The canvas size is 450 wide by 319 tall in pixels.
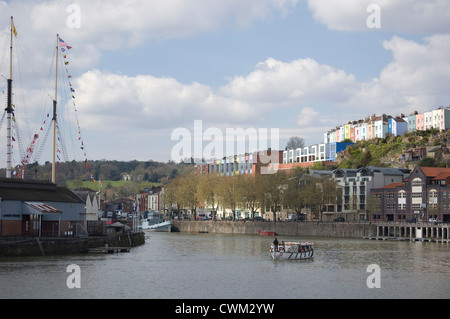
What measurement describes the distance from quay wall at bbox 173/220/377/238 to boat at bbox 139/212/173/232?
3763 millimetres

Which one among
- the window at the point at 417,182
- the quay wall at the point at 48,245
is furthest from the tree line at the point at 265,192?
the quay wall at the point at 48,245

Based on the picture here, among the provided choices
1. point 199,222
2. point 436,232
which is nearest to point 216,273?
point 436,232

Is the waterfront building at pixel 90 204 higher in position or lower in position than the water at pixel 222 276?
higher

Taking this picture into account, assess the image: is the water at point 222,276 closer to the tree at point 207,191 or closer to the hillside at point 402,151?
the hillside at point 402,151

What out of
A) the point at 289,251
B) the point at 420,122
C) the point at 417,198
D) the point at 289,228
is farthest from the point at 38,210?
the point at 420,122

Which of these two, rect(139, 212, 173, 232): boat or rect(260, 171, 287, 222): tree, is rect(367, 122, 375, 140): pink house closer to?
rect(260, 171, 287, 222): tree

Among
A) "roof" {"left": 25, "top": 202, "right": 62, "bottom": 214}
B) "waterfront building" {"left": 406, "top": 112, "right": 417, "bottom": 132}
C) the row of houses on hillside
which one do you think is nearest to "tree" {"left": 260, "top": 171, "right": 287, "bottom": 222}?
the row of houses on hillside

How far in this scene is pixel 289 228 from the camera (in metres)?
141

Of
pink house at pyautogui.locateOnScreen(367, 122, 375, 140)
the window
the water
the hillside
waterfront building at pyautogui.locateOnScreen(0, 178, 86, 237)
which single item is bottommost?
the water

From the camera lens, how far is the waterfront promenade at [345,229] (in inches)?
4567

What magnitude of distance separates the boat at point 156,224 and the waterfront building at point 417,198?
57.9 metres

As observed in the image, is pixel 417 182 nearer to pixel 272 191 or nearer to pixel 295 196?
pixel 295 196

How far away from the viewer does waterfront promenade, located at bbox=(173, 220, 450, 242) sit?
4567 inches
